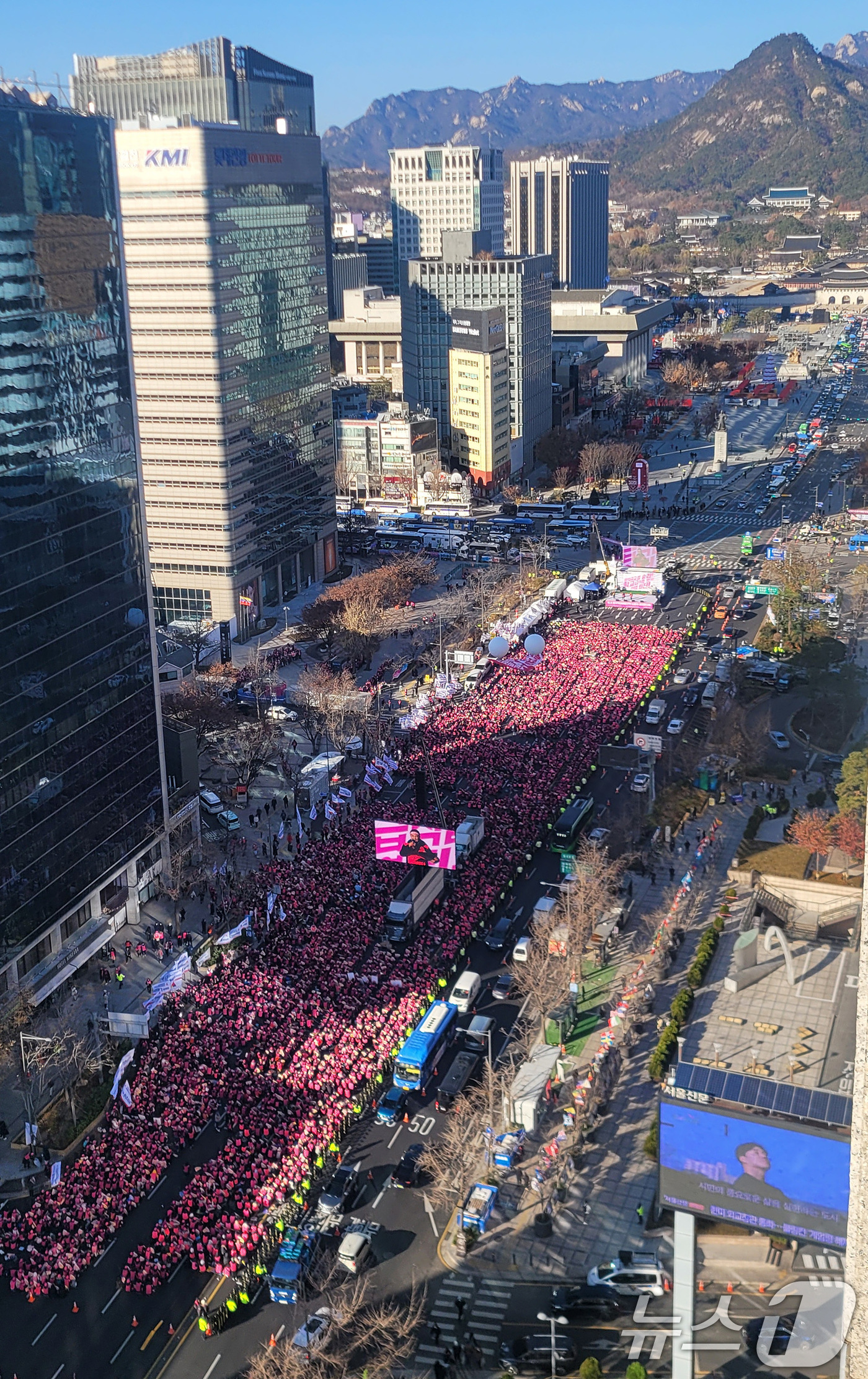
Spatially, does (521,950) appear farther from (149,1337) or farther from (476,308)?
(476,308)

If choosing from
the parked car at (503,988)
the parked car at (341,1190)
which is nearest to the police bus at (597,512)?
the parked car at (503,988)

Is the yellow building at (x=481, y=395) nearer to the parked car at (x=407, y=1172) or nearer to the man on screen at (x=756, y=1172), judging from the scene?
the parked car at (x=407, y=1172)

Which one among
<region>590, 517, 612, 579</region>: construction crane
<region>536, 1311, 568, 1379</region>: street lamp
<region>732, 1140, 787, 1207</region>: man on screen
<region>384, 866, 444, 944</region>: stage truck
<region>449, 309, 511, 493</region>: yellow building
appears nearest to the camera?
<region>732, 1140, 787, 1207</region>: man on screen

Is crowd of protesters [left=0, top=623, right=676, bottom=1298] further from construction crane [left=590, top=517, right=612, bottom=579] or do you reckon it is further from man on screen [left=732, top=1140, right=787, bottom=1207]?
construction crane [left=590, top=517, right=612, bottom=579]

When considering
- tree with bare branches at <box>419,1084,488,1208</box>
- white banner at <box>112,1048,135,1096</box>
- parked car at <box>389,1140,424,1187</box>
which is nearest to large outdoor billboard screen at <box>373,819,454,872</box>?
tree with bare branches at <box>419,1084,488,1208</box>

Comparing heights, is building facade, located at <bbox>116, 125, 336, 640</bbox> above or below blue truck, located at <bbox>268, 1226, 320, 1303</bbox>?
above

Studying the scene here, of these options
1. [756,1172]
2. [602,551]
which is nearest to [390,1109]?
[756,1172]
